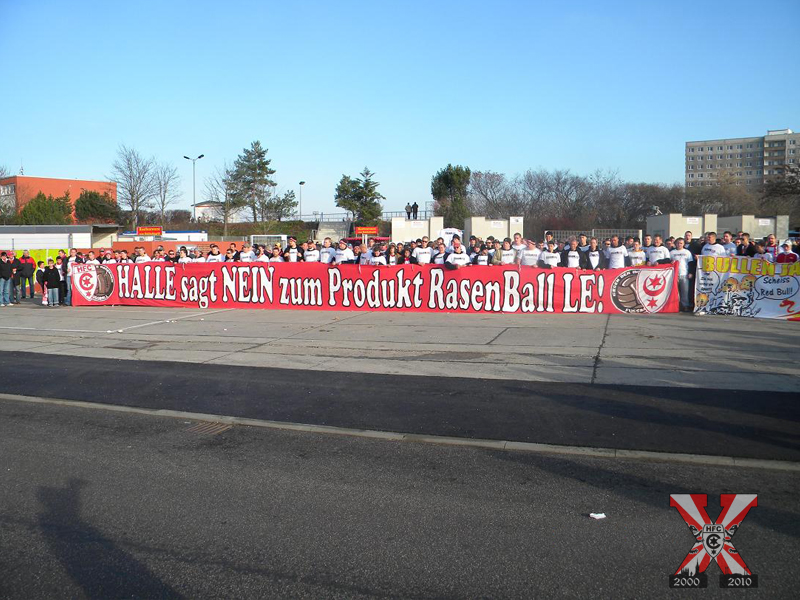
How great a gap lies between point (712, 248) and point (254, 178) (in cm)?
6077

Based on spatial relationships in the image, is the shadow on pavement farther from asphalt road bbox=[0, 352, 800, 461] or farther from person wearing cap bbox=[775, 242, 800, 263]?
person wearing cap bbox=[775, 242, 800, 263]

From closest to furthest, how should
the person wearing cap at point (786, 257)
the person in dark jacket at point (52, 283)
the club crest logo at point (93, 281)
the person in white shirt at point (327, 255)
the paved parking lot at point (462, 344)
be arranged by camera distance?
the paved parking lot at point (462, 344), the person wearing cap at point (786, 257), the person in white shirt at point (327, 255), the club crest logo at point (93, 281), the person in dark jacket at point (52, 283)

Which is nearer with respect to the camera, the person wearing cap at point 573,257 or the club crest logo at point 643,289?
the club crest logo at point 643,289

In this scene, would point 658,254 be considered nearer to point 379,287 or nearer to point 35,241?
point 379,287

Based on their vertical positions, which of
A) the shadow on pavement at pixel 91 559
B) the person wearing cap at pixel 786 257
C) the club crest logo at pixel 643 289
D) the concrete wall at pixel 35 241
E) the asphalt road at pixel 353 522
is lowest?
the shadow on pavement at pixel 91 559

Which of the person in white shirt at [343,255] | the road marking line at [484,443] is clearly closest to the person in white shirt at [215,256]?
the person in white shirt at [343,255]

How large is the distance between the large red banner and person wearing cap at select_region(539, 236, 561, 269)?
0.84 metres

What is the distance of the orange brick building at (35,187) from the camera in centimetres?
7388

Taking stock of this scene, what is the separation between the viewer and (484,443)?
671 cm

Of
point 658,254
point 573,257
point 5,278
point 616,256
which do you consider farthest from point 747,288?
point 5,278

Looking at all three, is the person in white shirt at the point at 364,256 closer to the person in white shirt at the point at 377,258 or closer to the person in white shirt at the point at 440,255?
the person in white shirt at the point at 377,258

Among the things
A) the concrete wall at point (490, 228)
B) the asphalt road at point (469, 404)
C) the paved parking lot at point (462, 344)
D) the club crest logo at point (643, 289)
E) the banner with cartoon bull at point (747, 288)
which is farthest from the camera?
the concrete wall at point (490, 228)

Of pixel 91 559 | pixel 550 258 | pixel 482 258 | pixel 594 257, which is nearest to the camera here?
pixel 91 559

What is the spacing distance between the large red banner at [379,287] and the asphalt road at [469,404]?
24.7 feet
